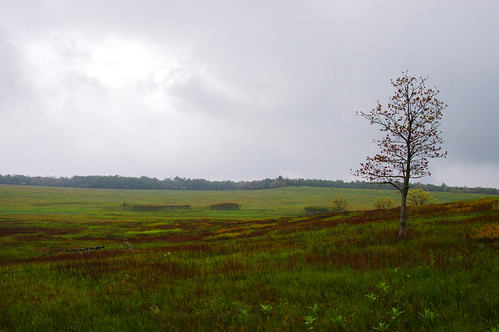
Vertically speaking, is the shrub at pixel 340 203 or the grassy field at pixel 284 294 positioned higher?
the grassy field at pixel 284 294

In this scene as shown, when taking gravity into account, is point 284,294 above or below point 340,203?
above

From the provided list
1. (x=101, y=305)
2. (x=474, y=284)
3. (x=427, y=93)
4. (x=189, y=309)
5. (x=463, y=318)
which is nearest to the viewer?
(x=463, y=318)

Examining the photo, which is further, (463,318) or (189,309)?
(189,309)

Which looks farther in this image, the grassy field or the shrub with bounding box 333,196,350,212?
the shrub with bounding box 333,196,350,212

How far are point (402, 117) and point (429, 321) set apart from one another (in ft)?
34.0

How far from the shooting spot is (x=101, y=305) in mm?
6652

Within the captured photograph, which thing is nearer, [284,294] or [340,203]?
[284,294]

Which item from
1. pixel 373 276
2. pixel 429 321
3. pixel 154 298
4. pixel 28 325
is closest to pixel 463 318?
pixel 429 321

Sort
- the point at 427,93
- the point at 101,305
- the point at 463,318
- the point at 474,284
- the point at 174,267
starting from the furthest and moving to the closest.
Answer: the point at 427,93
the point at 174,267
the point at 101,305
the point at 474,284
the point at 463,318

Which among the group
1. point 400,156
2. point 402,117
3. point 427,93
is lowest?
point 400,156

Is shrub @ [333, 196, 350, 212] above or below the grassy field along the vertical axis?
below

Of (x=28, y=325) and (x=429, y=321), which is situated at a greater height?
(x=429, y=321)

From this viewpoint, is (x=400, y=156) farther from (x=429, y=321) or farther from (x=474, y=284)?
(x=429, y=321)

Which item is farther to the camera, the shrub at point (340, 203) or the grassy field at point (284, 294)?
the shrub at point (340, 203)
